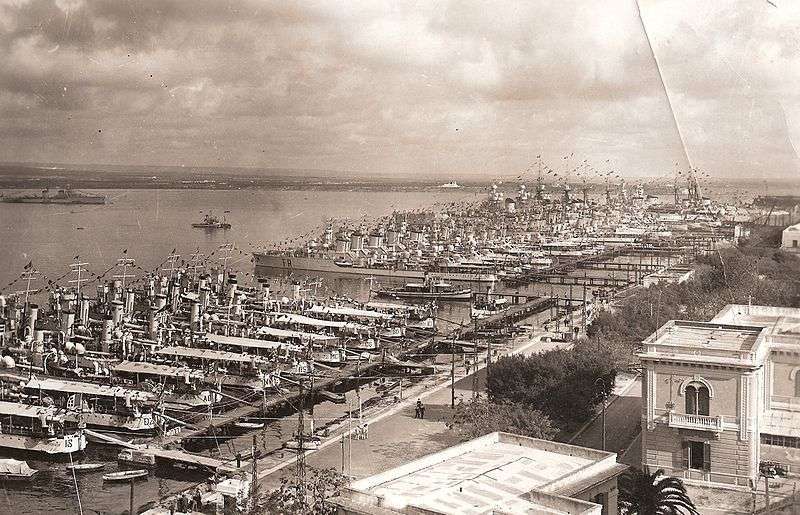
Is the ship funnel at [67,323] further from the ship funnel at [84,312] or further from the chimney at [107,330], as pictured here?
the ship funnel at [84,312]

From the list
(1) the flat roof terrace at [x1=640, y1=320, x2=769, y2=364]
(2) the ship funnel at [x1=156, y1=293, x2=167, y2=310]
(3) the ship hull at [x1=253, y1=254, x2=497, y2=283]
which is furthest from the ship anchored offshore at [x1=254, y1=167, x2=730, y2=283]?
(1) the flat roof terrace at [x1=640, y1=320, x2=769, y2=364]

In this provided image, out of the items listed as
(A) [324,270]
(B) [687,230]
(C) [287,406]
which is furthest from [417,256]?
(C) [287,406]

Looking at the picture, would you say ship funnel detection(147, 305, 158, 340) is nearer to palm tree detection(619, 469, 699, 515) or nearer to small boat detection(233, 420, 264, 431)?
small boat detection(233, 420, 264, 431)

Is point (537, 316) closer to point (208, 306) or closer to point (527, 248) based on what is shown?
point (208, 306)

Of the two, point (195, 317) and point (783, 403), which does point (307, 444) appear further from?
point (195, 317)

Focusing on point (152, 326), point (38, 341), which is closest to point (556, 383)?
point (152, 326)

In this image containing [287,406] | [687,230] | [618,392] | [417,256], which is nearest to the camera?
[618,392]

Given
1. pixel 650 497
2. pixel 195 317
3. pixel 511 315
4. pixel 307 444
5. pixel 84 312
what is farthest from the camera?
pixel 511 315
